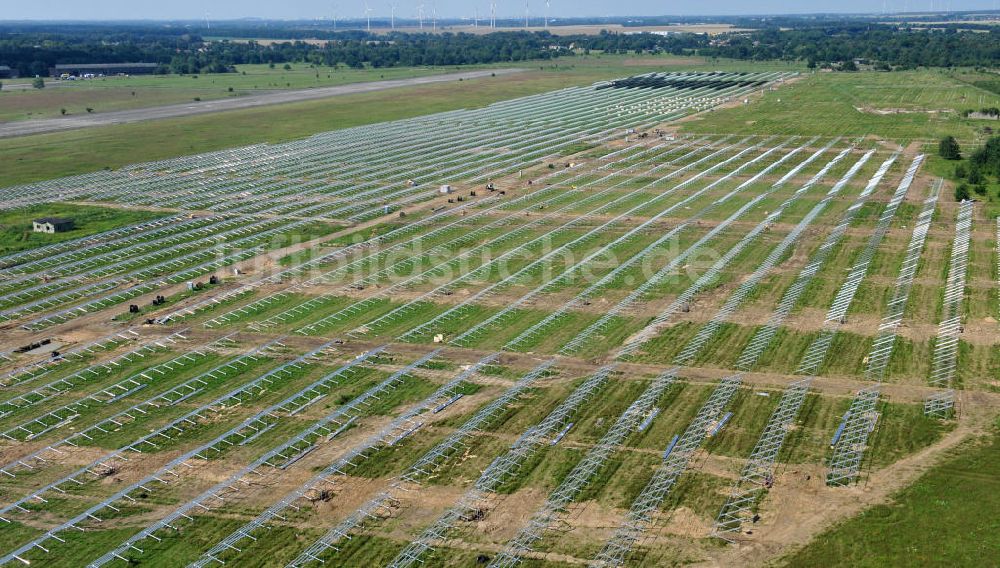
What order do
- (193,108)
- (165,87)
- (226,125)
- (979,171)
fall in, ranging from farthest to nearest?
1. (165,87)
2. (193,108)
3. (226,125)
4. (979,171)

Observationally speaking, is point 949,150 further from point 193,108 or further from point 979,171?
Result: point 193,108

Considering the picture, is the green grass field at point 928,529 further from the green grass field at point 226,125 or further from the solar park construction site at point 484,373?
the green grass field at point 226,125

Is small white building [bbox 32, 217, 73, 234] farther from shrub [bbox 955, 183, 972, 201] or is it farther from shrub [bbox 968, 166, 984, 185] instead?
shrub [bbox 968, 166, 984, 185]

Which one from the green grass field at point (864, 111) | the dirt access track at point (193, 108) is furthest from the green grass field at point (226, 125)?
the green grass field at point (864, 111)

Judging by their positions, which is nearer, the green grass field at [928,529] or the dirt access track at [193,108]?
the green grass field at [928,529]

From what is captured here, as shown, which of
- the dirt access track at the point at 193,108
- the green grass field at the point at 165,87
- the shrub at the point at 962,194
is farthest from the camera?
the green grass field at the point at 165,87

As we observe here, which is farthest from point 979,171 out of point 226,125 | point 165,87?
point 165,87
